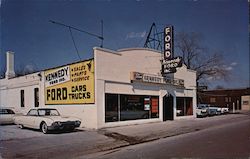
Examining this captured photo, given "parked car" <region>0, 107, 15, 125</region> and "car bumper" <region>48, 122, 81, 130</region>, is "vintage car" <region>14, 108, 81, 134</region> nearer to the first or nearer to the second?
"car bumper" <region>48, 122, 81, 130</region>

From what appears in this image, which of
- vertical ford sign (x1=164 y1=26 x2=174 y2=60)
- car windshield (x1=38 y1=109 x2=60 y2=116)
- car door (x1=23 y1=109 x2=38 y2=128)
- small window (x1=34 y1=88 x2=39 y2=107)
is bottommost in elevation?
car door (x1=23 y1=109 x2=38 y2=128)

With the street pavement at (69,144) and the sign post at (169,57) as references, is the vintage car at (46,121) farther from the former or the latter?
the sign post at (169,57)

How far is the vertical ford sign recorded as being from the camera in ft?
63.9

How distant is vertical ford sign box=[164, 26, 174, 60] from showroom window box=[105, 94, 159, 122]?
112 inches

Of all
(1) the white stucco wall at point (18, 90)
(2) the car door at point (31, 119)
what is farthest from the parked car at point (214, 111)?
(2) the car door at point (31, 119)

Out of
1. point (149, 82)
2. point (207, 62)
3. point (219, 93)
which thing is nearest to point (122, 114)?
point (149, 82)

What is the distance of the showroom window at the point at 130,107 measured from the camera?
16.5 meters

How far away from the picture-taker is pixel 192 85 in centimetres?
2530

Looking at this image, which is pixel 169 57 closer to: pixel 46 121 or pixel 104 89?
pixel 104 89

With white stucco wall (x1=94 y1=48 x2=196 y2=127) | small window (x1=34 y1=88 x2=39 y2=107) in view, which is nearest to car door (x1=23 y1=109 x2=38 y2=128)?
white stucco wall (x1=94 y1=48 x2=196 y2=127)

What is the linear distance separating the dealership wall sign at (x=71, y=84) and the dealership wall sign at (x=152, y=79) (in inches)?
115

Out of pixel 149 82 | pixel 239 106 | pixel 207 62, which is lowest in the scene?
pixel 239 106

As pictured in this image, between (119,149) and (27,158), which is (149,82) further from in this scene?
(27,158)

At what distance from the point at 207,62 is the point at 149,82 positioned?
21.1m
